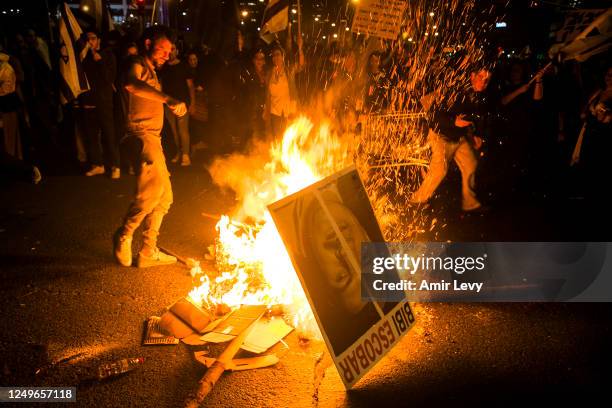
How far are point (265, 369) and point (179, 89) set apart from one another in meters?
7.73

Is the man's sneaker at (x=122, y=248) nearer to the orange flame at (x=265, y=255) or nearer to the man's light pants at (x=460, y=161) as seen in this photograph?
the orange flame at (x=265, y=255)

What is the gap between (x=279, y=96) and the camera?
9.43 meters

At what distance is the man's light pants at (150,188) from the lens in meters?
5.15

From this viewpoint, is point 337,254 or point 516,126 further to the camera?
point 516,126

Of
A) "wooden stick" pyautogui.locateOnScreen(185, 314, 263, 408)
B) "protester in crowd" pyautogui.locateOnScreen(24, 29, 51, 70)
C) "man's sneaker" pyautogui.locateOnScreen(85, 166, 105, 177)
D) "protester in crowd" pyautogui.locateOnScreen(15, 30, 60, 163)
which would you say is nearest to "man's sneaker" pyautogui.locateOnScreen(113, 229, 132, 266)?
"wooden stick" pyautogui.locateOnScreen(185, 314, 263, 408)

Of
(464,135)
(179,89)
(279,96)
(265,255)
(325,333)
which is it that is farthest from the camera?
(179,89)

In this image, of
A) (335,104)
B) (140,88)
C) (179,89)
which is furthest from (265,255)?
(179,89)

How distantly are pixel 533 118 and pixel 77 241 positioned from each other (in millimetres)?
7445

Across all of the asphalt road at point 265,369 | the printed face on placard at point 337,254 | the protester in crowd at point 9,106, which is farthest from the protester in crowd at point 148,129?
the protester in crowd at point 9,106

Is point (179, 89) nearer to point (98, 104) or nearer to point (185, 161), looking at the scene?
point (185, 161)

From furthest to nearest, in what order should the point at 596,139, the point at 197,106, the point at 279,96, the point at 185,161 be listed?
the point at 197,106, the point at 185,161, the point at 279,96, the point at 596,139

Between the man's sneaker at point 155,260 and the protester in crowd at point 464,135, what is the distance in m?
4.11

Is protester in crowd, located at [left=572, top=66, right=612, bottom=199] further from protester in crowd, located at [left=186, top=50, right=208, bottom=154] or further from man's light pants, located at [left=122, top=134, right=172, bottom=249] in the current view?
protester in crowd, located at [left=186, top=50, right=208, bottom=154]

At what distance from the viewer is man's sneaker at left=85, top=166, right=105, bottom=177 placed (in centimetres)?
950
